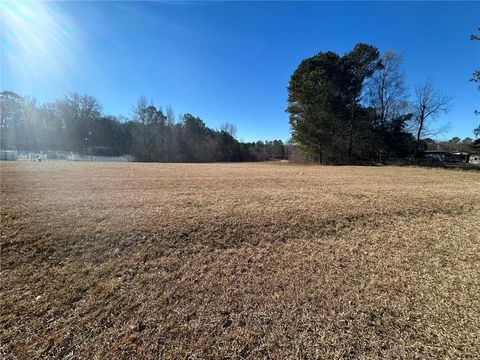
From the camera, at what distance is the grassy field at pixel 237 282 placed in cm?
201

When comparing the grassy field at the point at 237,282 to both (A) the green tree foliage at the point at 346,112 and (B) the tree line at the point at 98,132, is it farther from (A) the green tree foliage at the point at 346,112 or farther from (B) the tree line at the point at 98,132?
(B) the tree line at the point at 98,132

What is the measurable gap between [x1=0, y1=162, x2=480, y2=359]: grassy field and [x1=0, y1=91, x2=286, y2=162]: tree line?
4242 centimetres

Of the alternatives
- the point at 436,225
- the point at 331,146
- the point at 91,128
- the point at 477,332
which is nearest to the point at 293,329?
the point at 477,332

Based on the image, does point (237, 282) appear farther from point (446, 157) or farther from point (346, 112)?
point (446, 157)

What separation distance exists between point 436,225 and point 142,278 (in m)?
5.93

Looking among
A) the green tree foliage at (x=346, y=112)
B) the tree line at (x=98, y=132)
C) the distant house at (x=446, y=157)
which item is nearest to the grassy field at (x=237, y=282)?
the green tree foliage at (x=346, y=112)

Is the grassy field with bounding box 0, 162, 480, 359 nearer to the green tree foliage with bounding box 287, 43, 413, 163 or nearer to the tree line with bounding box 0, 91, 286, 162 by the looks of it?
the green tree foliage with bounding box 287, 43, 413, 163

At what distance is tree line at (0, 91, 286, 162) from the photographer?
41250 millimetres

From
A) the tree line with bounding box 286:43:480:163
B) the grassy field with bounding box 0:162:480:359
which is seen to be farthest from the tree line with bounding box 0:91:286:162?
the grassy field with bounding box 0:162:480:359

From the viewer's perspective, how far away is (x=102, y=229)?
13.4ft

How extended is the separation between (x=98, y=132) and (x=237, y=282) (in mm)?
53845

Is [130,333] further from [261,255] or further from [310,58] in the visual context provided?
[310,58]

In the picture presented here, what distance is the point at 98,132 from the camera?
46.1 m

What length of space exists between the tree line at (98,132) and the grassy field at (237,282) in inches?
1670
